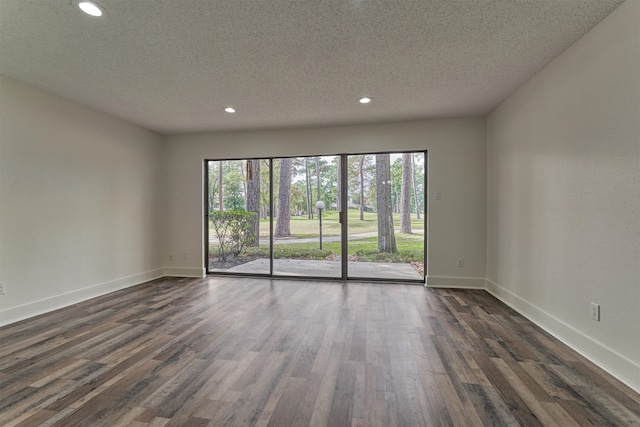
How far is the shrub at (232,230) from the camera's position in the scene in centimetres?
503

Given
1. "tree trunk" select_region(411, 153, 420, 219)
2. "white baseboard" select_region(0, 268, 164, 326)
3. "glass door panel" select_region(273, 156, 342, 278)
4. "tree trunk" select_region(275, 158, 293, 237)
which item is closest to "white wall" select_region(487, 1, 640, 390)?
"tree trunk" select_region(411, 153, 420, 219)

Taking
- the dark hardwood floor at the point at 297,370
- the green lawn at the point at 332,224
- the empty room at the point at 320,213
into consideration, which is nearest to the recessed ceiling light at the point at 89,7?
the empty room at the point at 320,213

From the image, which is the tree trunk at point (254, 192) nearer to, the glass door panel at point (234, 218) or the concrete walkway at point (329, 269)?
the glass door panel at point (234, 218)

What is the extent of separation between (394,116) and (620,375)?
134 inches

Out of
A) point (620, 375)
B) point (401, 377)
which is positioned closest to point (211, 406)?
Answer: point (401, 377)

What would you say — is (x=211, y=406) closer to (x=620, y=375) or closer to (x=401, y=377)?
(x=401, y=377)

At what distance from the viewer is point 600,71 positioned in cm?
210

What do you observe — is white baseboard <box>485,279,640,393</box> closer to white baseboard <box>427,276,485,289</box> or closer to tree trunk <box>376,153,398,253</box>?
white baseboard <box>427,276,485,289</box>

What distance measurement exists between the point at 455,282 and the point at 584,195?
2258 millimetres

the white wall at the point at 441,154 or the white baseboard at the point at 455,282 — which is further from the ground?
the white wall at the point at 441,154

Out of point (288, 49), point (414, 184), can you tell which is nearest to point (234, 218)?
point (414, 184)

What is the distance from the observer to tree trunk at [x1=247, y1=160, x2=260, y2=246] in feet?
16.2

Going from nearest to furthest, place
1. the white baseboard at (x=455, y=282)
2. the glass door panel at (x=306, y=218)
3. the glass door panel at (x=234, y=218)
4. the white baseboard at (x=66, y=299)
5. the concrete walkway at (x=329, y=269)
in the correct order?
the white baseboard at (x=66, y=299), the white baseboard at (x=455, y=282), the concrete walkway at (x=329, y=269), the glass door panel at (x=306, y=218), the glass door panel at (x=234, y=218)

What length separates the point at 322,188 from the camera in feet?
15.6
